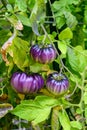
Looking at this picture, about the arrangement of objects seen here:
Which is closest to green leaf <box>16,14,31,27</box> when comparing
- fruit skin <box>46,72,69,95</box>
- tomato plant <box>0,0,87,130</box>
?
tomato plant <box>0,0,87,130</box>

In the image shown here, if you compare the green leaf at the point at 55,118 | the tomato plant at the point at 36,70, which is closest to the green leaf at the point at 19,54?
the tomato plant at the point at 36,70

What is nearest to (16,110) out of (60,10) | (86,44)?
(60,10)

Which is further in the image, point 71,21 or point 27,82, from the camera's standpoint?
point 71,21

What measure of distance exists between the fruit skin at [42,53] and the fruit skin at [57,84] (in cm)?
3

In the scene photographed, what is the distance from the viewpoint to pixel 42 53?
27.9 inches

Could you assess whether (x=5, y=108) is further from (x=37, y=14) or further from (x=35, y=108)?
(x=37, y=14)

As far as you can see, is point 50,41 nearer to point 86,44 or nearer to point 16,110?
point 16,110

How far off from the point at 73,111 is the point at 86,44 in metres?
0.31

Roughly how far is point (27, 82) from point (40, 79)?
27mm

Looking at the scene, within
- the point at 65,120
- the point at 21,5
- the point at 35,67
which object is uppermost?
the point at 21,5

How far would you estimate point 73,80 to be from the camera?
812 millimetres

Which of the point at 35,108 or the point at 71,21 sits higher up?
the point at 71,21

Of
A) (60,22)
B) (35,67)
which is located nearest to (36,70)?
(35,67)

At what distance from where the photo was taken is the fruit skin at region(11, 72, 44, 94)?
2.35 ft
